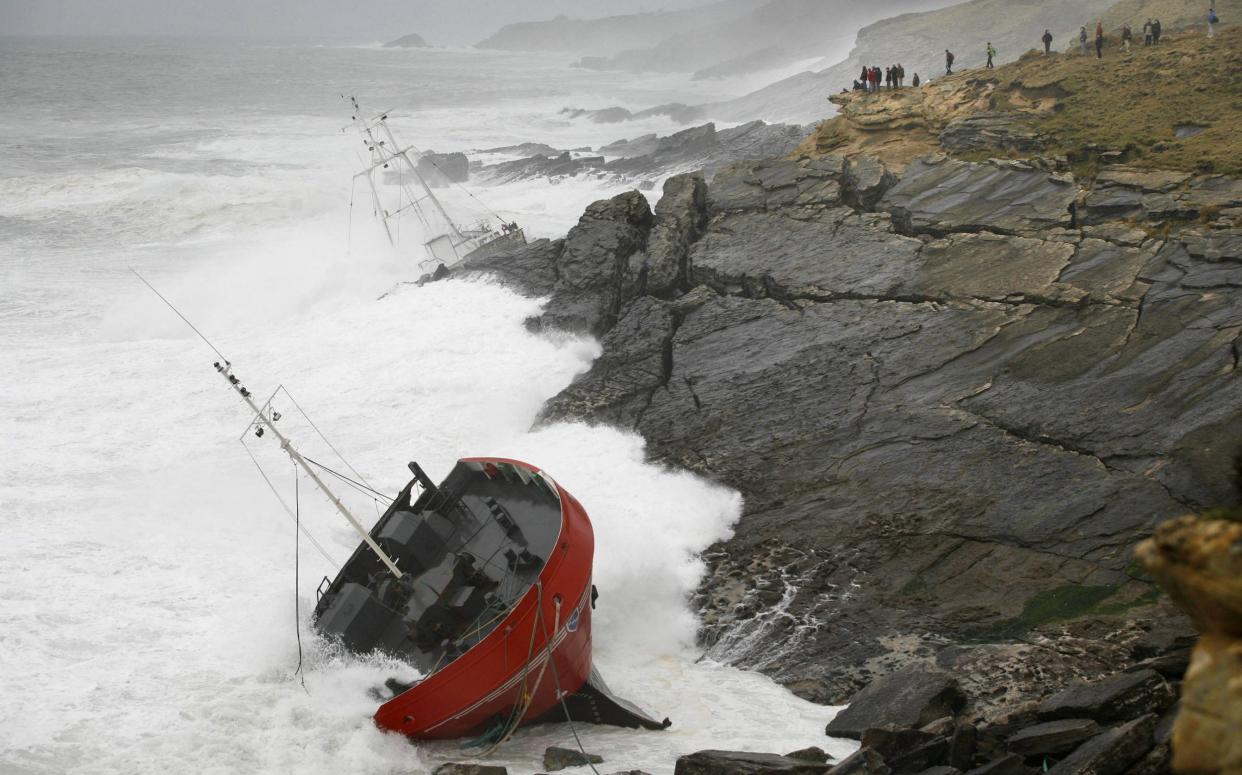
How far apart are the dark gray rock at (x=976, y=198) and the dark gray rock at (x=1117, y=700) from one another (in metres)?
12.4

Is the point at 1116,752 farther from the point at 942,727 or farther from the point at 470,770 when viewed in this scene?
the point at 470,770

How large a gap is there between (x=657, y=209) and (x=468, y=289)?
670 cm

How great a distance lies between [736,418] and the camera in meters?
21.3

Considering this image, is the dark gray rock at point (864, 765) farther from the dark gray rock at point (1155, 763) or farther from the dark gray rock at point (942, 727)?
the dark gray rock at point (1155, 763)

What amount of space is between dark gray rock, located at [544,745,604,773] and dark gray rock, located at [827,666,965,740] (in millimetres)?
3404

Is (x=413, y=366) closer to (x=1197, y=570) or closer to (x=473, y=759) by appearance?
(x=473, y=759)

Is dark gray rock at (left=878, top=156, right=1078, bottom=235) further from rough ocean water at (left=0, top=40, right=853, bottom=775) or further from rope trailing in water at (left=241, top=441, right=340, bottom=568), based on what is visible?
rope trailing in water at (left=241, top=441, right=340, bottom=568)

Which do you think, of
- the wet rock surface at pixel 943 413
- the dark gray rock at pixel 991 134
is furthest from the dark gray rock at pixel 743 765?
the dark gray rock at pixel 991 134

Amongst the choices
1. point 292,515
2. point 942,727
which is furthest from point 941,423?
point 292,515

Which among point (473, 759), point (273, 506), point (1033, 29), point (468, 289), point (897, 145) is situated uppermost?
point (1033, 29)

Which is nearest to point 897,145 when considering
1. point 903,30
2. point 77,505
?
point 77,505

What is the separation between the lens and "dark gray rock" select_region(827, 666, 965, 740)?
13086mm

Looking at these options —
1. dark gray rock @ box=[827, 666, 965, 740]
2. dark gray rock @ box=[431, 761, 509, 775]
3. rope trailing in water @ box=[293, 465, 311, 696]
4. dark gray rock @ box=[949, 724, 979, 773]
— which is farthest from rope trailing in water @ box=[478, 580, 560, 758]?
dark gray rock @ box=[949, 724, 979, 773]

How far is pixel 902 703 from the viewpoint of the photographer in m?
13.3
